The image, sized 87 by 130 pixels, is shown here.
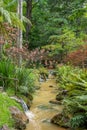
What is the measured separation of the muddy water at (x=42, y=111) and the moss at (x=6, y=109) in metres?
0.73

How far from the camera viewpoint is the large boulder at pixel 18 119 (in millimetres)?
7954

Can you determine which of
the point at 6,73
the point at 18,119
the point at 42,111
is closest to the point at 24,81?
the point at 6,73

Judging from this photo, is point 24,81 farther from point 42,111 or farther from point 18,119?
point 18,119

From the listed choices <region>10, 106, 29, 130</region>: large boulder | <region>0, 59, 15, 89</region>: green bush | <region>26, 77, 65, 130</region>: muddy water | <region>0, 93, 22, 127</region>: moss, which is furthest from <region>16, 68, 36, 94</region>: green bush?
<region>10, 106, 29, 130</region>: large boulder

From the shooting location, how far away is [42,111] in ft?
33.5

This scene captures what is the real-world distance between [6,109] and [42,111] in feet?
7.32

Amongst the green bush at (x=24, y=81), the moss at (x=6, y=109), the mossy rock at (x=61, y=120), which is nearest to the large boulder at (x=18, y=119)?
the moss at (x=6, y=109)

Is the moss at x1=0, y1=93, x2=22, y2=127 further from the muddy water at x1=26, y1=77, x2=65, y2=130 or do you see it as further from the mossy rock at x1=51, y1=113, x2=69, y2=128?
the mossy rock at x1=51, y1=113, x2=69, y2=128

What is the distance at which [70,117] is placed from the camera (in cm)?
845

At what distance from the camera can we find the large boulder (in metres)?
7.95

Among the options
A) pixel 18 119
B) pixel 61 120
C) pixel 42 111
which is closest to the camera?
pixel 18 119

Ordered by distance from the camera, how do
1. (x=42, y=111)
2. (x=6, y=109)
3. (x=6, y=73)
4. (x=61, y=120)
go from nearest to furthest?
(x=6, y=109) < (x=61, y=120) < (x=42, y=111) < (x=6, y=73)

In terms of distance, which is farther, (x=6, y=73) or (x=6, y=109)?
(x=6, y=73)

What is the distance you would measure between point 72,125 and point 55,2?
884 inches
